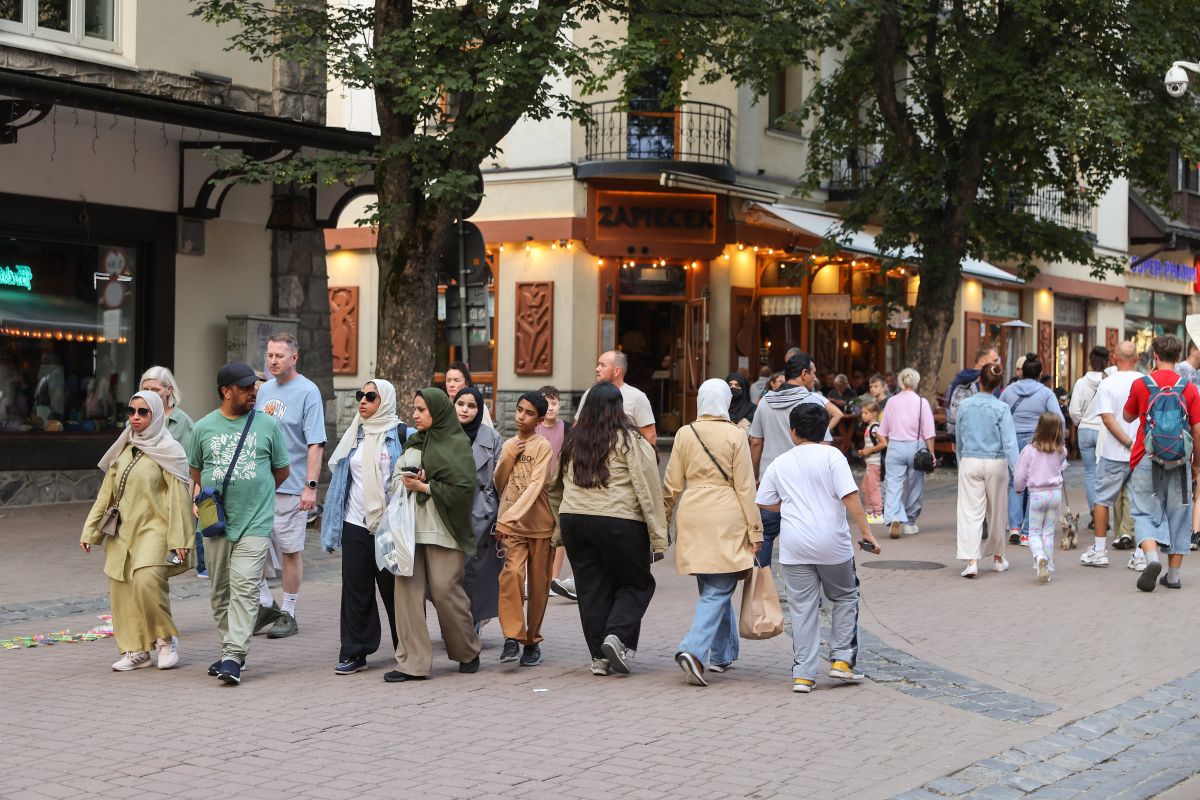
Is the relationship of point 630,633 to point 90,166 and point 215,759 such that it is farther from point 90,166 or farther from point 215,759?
point 90,166

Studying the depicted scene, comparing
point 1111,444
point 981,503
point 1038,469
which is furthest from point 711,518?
point 1111,444

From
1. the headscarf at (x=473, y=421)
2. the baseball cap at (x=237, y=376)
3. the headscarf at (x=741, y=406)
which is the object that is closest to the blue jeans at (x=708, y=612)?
the headscarf at (x=473, y=421)

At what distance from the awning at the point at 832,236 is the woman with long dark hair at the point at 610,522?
17525mm

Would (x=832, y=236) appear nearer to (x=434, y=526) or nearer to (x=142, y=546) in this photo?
(x=434, y=526)

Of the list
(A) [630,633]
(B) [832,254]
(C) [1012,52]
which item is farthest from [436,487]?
(B) [832,254]

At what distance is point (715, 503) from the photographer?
8.70 m

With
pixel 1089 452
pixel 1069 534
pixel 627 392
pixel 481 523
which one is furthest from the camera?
pixel 1089 452

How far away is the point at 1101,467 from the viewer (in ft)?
45.9

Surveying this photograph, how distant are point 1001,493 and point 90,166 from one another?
10.2 m

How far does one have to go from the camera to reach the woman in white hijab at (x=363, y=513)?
8.94 metres

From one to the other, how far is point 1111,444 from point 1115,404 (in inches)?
20.7

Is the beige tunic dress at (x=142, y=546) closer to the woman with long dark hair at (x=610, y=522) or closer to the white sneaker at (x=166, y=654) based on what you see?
the white sneaker at (x=166, y=654)

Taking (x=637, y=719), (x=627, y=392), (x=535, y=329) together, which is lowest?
(x=637, y=719)

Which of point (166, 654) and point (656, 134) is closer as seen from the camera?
point (166, 654)
